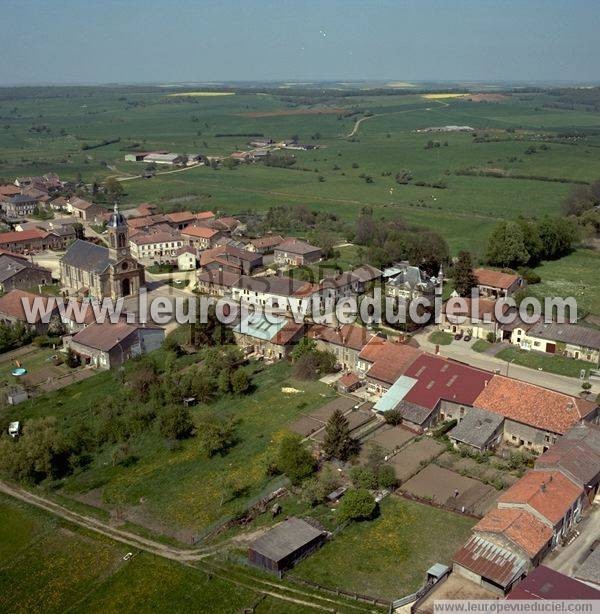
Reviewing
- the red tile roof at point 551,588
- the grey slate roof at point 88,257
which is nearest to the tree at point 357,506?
the red tile roof at point 551,588

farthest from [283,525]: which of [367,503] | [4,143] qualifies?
[4,143]

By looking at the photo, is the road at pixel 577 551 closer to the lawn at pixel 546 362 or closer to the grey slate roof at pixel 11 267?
the lawn at pixel 546 362

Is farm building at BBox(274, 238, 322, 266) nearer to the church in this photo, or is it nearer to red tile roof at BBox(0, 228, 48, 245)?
the church

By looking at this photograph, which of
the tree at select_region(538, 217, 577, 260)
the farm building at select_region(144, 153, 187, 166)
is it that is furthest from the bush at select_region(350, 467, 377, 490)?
the farm building at select_region(144, 153, 187, 166)

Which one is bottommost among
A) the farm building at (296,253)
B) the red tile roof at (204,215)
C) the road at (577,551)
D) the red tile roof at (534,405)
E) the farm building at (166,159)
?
the road at (577,551)

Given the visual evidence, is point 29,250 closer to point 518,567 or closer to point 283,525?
point 283,525
